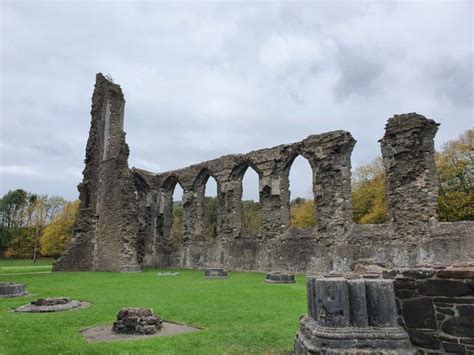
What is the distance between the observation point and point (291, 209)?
146 ft

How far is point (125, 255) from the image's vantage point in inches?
755

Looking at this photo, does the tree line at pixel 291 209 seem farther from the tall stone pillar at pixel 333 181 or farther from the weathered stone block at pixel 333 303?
the weathered stone block at pixel 333 303

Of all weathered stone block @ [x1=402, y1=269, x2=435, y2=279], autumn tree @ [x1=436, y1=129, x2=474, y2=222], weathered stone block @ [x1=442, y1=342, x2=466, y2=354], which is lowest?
weathered stone block @ [x1=442, y1=342, x2=466, y2=354]

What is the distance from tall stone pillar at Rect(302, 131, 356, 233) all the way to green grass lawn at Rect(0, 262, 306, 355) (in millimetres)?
5561

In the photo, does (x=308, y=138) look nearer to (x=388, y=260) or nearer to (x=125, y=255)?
(x=388, y=260)

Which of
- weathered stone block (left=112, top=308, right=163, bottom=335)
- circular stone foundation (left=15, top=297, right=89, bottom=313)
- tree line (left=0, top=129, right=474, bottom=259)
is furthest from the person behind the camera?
tree line (left=0, top=129, right=474, bottom=259)

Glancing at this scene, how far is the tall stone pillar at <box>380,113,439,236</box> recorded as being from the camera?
13.5 meters

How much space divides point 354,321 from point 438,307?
837 millimetres

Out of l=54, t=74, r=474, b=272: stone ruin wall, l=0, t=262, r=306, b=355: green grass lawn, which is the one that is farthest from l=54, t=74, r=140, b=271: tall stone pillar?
l=0, t=262, r=306, b=355: green grass lawn

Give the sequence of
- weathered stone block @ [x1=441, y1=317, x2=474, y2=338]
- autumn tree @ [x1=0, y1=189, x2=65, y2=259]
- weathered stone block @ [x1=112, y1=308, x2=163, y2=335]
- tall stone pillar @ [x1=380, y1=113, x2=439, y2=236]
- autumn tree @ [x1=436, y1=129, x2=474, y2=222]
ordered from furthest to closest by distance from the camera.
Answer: autumn tree @ [x1=0, y1=189, x2=65, y2=259], autumn tree @ [x1=436, y1=129, x2=474, y2=222], tall stone pillar @ [x1=380, y1=113, x2=439, y2=236], weathered stone block @ [x1=112, y1=308, x2=163, y2=335], weathered stone block @ [x1=441, y1=317, x2=474, y2=338]

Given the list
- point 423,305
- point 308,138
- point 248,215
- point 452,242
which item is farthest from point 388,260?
point 248,215

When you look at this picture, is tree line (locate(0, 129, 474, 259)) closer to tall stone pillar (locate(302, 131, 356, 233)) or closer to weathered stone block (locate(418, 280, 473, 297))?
tall stone pillar (locate(302, 131, 356, 233))

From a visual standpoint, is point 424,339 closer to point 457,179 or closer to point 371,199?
point 457,179

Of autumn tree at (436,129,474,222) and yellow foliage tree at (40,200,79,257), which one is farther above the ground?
autumn tree at (436,129,474,222)
